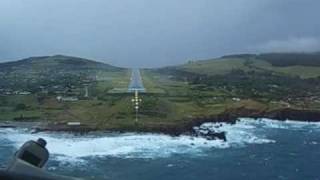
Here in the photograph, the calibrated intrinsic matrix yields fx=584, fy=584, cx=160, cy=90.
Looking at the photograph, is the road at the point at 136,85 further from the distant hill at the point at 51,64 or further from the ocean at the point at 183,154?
the distant hill at the point at 51,64

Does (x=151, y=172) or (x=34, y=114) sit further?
(x=34, y=114)

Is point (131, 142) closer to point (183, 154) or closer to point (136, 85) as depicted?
point (183, 154)

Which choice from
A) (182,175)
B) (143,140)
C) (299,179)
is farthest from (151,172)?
(143,140)

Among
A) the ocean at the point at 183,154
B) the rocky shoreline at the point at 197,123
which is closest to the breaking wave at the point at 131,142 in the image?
the ocean at the point at 183,154

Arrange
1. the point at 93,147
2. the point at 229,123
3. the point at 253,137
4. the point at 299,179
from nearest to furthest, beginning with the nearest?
1. the point at 299,179
2. the point at 93,147
3. the point at 253,137
4. the point at 229,123

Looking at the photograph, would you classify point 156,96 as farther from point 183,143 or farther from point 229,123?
point 183,143

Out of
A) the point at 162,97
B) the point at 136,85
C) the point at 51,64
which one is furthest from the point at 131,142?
the point at 51,64

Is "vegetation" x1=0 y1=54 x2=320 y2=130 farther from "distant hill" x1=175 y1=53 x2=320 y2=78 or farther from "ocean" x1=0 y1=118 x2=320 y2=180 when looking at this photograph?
"ocean" x1=0 y1=118 x2=320 y2=180
